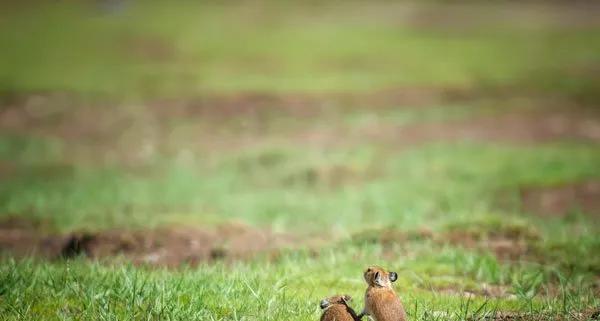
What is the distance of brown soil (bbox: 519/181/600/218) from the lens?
14.2 meters

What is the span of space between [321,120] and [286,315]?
65.0ft

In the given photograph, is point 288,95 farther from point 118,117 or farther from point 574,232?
point 574,232

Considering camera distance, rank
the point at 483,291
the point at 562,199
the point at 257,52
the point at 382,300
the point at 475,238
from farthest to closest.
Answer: the point at 257,52 → the point at 562,199 → the point at 475,238 → the point at 483,291 → the point at 382,300

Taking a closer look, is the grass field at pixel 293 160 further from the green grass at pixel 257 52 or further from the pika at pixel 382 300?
the pika at pixel 382 300

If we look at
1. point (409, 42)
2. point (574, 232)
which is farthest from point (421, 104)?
point (574, 232)

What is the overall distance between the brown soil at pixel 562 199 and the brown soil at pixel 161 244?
537cm

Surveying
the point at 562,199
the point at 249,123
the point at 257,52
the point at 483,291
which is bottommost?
the point at 562,199

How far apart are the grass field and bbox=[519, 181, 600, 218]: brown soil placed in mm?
62

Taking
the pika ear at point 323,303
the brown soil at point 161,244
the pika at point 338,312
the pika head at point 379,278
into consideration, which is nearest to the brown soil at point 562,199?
the brown soil at point 161,244

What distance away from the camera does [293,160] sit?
19422 millimetres

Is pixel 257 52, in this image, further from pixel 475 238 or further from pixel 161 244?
pixel 475 238

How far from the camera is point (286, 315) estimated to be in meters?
5.74

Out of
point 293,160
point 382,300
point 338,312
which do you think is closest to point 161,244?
point 338,312

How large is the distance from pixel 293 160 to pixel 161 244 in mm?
9233
